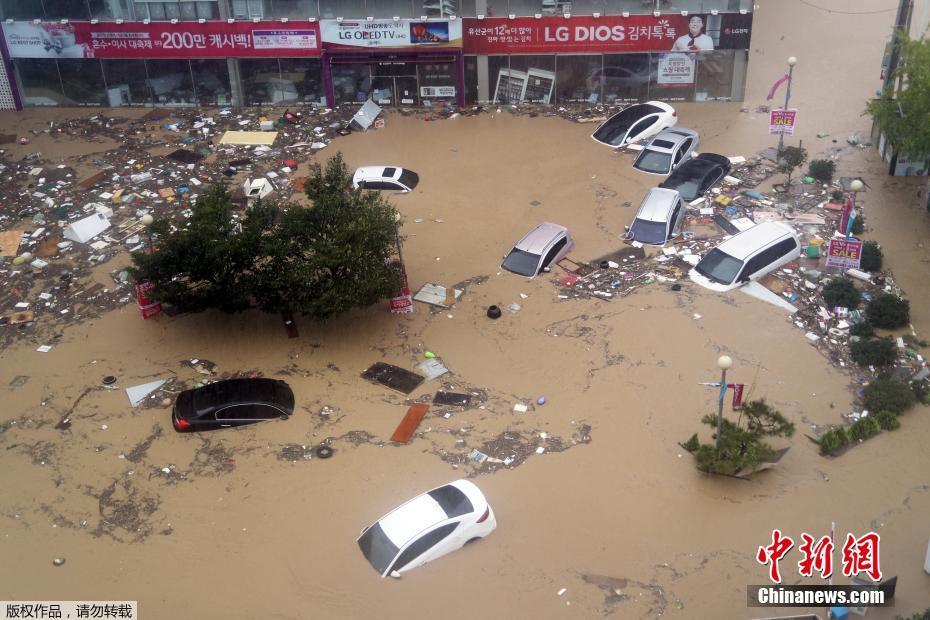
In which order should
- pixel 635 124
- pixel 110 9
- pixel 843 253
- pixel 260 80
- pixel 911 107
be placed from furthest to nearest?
pixel 260 80, pixel 110 9, pixel 635 124, pixel 911 107, pixel 843 253

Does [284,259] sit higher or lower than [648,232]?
higher

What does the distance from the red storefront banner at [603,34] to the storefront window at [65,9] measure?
12.4 metres

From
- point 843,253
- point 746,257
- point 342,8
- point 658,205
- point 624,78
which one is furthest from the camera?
point 624,78

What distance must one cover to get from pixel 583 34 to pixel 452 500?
732 inches

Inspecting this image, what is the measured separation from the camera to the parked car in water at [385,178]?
24.1 metres

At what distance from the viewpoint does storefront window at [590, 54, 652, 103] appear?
93.0ft

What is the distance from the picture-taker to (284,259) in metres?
18.0

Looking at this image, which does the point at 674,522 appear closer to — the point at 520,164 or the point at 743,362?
the point at 743,362

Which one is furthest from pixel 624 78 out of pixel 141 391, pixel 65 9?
pixel 141 391

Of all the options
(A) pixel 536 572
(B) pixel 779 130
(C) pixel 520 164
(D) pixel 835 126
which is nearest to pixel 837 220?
(B) pixel 779 130

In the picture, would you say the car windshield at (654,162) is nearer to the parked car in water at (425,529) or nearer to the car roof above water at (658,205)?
the car roof above water at (658,205)

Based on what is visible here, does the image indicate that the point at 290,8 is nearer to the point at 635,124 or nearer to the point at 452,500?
the point at 635,124

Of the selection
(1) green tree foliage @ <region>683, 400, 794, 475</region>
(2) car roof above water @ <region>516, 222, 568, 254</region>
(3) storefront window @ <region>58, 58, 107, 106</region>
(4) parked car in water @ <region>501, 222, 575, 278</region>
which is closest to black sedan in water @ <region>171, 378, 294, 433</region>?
(4) parked car in water @ <region>501, 222, 575, 278</region>

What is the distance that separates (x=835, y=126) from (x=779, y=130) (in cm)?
395
